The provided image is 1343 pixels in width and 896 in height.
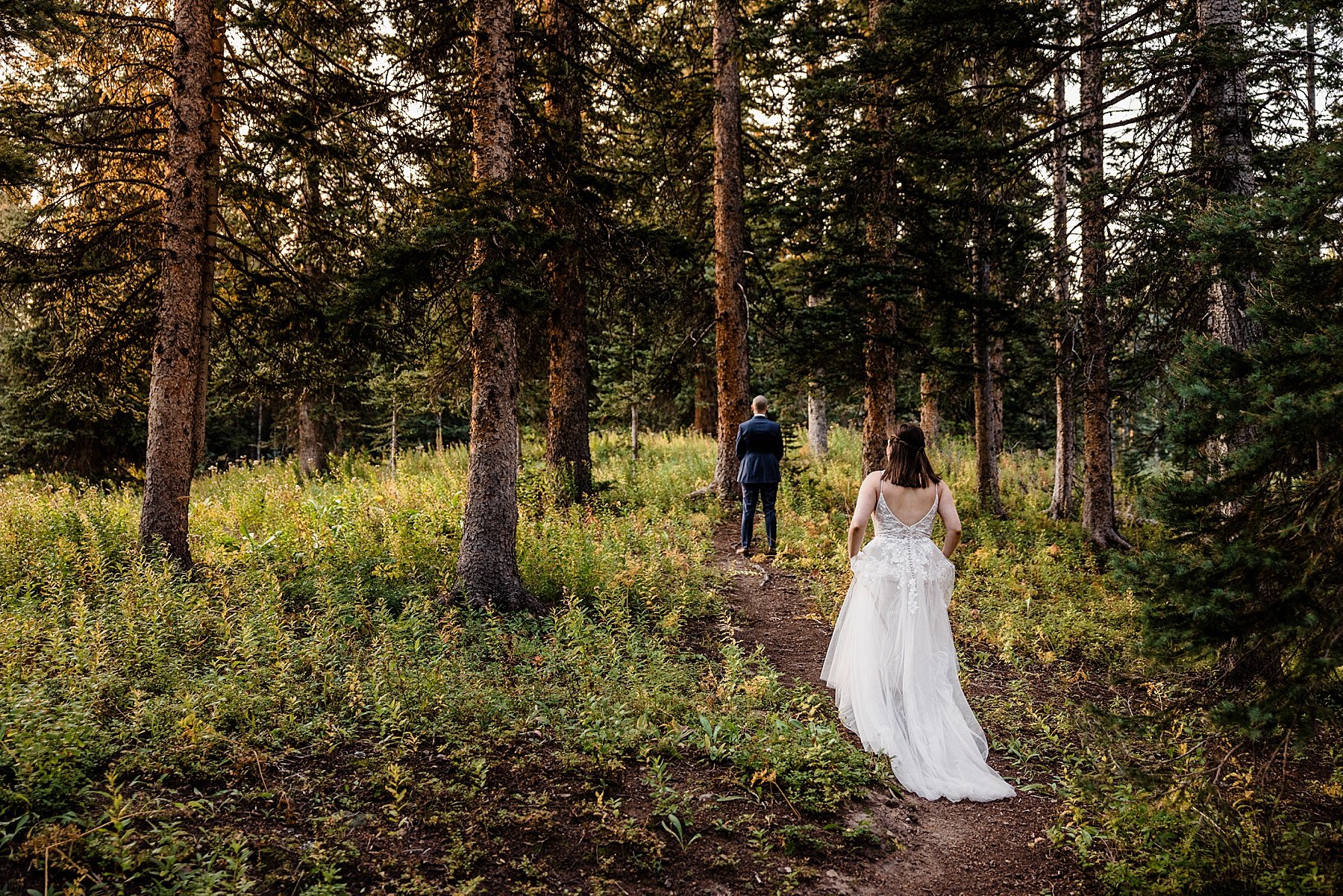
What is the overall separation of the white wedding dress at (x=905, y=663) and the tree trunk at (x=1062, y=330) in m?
6.53

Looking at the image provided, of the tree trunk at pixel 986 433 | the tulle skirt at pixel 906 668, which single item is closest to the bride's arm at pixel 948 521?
the tulle skirt at pixel 906 668

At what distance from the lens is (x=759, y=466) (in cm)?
1121

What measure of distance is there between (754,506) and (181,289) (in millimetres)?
8189

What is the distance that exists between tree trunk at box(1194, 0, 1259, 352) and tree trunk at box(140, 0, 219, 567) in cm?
1078

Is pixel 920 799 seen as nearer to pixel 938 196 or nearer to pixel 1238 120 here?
pixel 1238 120

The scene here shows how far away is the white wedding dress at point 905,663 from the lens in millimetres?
5656

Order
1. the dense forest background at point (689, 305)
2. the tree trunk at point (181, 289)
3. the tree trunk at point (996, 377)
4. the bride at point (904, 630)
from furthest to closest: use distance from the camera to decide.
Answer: the tree trunk at point (996, 377), the tree trunk at point (181, 289), the bride at point (904, 630), the dense forest background at point (689, 305)

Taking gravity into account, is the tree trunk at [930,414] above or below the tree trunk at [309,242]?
below

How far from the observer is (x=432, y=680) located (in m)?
5.61

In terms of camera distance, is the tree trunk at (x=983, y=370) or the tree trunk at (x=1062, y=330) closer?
the tree trunk at (x=1062, y=330)

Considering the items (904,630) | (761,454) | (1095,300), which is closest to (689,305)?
(761,454)

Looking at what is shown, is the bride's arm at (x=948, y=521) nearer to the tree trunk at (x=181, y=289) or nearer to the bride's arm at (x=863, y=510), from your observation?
the bride's arm at (x=863, y=510)

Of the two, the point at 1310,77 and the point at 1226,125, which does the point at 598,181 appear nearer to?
the point at 1226,125

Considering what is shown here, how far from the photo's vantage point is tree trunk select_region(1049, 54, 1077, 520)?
1104 centimetres
